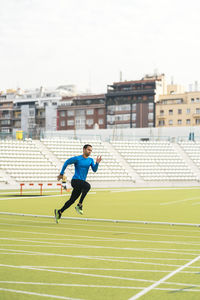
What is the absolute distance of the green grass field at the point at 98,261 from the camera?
5.25 metres

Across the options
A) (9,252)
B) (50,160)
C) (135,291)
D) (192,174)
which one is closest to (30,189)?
(50,160)

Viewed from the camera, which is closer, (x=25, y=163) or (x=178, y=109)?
(x=25, y=163)

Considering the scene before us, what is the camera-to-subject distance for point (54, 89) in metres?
136

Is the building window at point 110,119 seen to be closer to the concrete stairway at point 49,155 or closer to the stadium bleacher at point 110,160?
the stadium bleacher at point 110,160

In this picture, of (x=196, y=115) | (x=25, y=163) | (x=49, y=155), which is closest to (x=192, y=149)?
(x=49, y=155)

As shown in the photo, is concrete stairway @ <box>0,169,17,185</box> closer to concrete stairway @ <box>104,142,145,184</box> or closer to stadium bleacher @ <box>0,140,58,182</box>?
stadium bleacher @ <box>0,140,58,182</box>

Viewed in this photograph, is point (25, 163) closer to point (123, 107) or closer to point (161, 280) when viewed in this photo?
point (161, 280)

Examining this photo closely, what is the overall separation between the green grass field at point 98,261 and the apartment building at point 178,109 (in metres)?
97.8

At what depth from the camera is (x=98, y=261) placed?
696 cm

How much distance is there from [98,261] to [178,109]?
103932mm

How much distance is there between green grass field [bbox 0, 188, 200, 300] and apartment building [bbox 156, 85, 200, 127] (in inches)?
3851

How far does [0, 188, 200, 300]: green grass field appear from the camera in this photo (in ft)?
17.2

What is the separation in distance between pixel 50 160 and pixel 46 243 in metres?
29.0

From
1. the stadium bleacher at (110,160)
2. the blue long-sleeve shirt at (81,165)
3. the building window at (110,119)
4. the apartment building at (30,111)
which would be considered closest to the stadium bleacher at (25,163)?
the stadium bleacher at (110,160)
